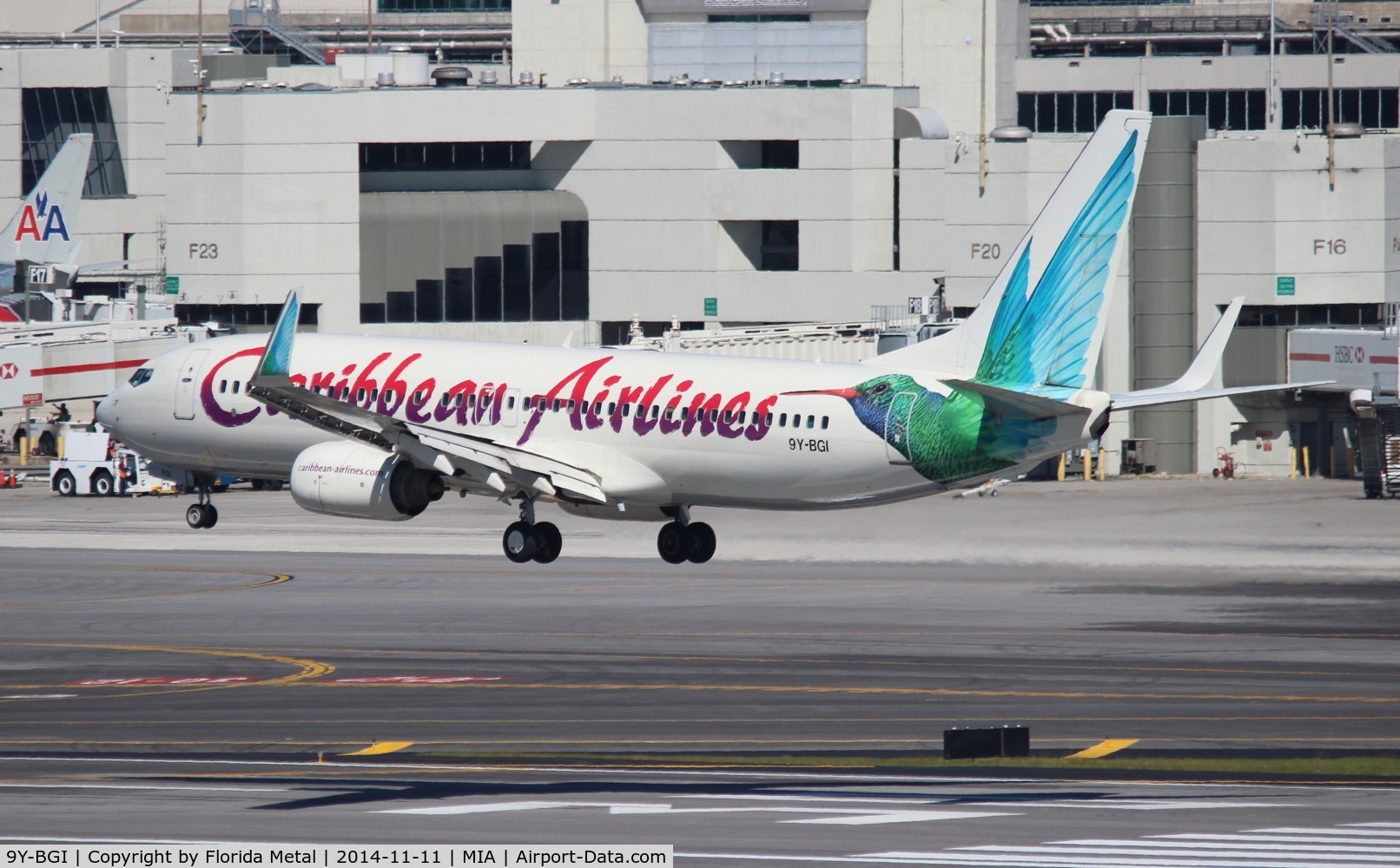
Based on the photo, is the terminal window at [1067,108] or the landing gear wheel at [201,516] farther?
the terminal window at [1067,108]

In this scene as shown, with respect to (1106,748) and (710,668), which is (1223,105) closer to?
(710,668)

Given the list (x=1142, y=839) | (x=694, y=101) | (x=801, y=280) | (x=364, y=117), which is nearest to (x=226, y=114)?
(x=364, y=117)

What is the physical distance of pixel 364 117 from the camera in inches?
4631

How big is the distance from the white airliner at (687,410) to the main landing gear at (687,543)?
0.20 ft

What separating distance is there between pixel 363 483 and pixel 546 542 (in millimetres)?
5186

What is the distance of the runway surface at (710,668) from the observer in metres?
30.3

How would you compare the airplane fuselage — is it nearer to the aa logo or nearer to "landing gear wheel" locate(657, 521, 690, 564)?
"landing gear wheel" locate(657, 521, 690, 564)

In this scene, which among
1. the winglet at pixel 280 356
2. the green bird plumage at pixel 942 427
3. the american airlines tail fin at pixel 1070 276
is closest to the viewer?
the winglet at pixel 280 356

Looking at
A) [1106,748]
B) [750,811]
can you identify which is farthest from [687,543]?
[750,811]

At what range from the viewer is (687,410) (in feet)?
173

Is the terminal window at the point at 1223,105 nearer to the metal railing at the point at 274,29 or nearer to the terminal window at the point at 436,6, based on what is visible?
the terminal window at the point at 436,6

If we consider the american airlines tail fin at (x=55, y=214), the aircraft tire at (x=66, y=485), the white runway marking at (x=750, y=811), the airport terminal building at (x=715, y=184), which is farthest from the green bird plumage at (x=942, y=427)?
the american airlines tail fin at (x=55, y=214)

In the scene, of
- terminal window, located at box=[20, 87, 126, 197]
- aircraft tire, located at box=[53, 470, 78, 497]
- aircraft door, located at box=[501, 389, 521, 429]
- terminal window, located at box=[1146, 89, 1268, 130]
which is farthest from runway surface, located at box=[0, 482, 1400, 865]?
terminal window, located at box=[1146, 89, 1268, 130]

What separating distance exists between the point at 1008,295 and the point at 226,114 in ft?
246
